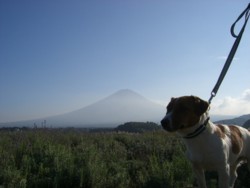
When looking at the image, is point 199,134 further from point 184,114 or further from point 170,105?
point 170,105

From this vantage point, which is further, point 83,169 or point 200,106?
point 83,169

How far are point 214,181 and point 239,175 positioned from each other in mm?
635

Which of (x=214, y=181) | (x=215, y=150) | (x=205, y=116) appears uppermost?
(x=205, y=116)

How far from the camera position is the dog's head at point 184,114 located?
491 cm

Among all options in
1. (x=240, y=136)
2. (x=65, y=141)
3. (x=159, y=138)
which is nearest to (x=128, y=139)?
(x=159, y=138)

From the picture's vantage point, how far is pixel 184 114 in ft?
16.3

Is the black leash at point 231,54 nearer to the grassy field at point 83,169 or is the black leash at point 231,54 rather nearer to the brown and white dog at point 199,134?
the brown and white dog at point 199,134

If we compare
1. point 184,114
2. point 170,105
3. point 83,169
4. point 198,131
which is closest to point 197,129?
point 198,131

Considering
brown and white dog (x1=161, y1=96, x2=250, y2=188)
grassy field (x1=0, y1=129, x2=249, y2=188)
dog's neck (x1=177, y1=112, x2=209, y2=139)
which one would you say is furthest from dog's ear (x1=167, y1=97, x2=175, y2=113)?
grassy field (x1=0, y1=129, x2=249, y2=188)

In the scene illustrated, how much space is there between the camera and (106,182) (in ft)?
22.9

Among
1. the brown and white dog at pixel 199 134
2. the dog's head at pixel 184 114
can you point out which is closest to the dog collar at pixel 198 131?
the brown and white dog at pixel 199 134

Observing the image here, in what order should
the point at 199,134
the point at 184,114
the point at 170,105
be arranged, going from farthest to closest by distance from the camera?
the point at 170,105 < the point at 199,134 < the point at 184,114

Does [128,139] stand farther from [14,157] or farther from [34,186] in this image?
[34,186]

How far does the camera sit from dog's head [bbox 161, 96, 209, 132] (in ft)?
16.1
